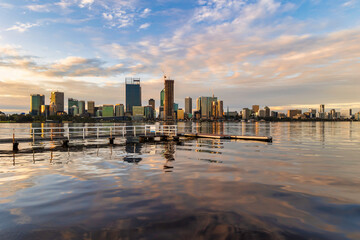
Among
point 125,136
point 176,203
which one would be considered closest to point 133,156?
point 125,136

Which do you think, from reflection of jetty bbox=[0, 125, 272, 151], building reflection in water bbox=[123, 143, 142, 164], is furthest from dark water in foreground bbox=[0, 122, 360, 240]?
reflection of jetty bbox=[0, 125, 272, 151]

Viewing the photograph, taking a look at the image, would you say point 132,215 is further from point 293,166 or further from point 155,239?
point 293,166

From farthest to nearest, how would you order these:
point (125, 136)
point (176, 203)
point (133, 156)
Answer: point (125, 136)
point (133, 156)
point (176, 203)

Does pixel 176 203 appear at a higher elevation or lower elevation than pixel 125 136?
lower

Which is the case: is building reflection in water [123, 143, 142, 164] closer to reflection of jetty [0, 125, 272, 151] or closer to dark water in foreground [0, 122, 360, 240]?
reflection of jetty [0, 125, 272, 151]

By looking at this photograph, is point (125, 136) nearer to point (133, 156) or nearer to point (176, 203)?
point (133, 156)

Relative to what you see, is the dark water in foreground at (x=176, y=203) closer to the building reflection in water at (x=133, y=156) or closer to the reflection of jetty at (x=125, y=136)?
the building reflection in water at (x=133, y=156)

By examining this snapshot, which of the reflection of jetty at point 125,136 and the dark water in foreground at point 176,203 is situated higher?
the reflection of jetty at point 125,136

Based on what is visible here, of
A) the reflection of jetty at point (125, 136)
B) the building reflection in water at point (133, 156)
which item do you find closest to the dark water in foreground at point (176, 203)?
the building reflection in water at point (133, 156)

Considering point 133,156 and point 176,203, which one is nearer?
point 176,203

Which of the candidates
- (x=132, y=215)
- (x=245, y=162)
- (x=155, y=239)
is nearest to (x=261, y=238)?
(x=155, y=239)

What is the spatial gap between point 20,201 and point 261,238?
1061 cm

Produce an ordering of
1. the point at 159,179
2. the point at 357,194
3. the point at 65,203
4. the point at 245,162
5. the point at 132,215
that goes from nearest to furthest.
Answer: the point at 132,215, the point at 65,203, the point at 357,194, the point at 159,179, the point at 245,162

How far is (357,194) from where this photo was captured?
473 inches
